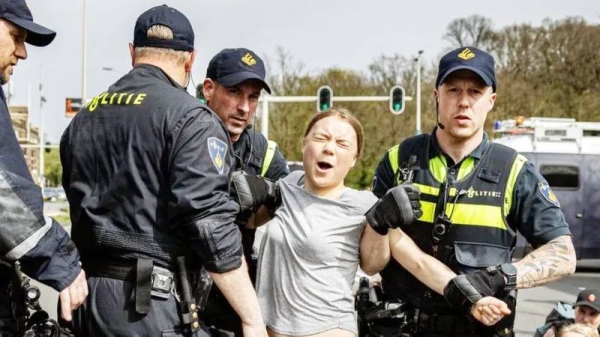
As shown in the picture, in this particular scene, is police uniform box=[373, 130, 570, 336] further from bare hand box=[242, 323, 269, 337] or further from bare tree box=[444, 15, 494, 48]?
bare tree box=[444, 15, 494, 48]

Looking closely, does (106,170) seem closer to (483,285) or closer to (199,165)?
(199,165)

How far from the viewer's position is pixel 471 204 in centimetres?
343

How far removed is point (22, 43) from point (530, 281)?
2.33 m

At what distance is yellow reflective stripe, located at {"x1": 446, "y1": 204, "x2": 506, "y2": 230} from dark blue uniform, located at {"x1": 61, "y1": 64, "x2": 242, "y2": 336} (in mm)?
1013

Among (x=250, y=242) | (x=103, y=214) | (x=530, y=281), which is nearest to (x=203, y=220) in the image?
(x=103, y=214)

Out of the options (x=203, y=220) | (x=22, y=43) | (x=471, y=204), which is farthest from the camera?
(x=471, y=204)

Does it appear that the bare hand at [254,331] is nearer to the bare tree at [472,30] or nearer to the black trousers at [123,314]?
the black trousers at [123,314]

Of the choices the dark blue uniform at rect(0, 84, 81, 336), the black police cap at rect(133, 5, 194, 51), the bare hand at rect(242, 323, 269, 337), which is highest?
the black police cap at rect(133, 5, 194, 51)

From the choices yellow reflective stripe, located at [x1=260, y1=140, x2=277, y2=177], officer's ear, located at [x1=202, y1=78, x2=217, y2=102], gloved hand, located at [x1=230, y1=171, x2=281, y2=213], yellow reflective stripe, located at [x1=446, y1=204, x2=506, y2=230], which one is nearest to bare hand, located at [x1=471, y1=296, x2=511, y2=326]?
yellow reflective stripe, located at [x1=446, y1=204, x2=506, y2=230]

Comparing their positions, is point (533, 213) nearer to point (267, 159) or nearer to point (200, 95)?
point (267, 159)

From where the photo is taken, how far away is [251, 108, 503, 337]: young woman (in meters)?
3.21

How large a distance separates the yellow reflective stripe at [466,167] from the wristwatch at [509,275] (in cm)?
45

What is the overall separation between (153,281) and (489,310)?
1.34m

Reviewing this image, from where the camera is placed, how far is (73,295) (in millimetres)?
2902
